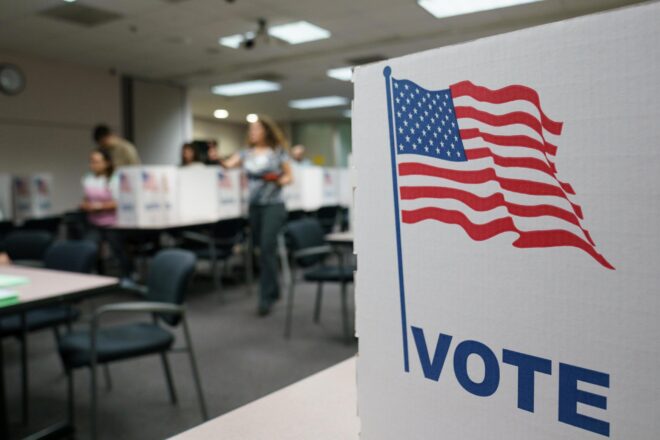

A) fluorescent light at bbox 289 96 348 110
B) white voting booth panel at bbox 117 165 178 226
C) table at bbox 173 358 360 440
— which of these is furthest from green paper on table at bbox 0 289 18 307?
fluorescent light at bbox 289 96 348 110

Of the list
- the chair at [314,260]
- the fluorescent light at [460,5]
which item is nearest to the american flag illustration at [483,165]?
the chair at [314,260]

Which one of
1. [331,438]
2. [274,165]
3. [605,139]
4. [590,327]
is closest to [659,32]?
[605,139]

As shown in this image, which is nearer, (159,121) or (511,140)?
(511,140)

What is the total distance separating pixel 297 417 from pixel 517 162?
18.2 inches

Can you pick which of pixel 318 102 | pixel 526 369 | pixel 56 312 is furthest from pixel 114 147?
pixel 318 102

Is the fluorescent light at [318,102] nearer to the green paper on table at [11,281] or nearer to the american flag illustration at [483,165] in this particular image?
the green paper on table at [11,281]

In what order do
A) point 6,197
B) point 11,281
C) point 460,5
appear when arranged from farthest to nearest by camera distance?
point 6,197, point 460,5, point 11,281

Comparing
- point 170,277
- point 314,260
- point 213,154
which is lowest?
point 314,260

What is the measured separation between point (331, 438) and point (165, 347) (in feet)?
4.82

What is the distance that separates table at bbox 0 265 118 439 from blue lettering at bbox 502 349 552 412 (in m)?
1.52

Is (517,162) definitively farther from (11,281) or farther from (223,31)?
(223,31)

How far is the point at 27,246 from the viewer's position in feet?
10.4

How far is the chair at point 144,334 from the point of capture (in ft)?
5.85

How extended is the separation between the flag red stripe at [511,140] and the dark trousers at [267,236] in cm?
330
